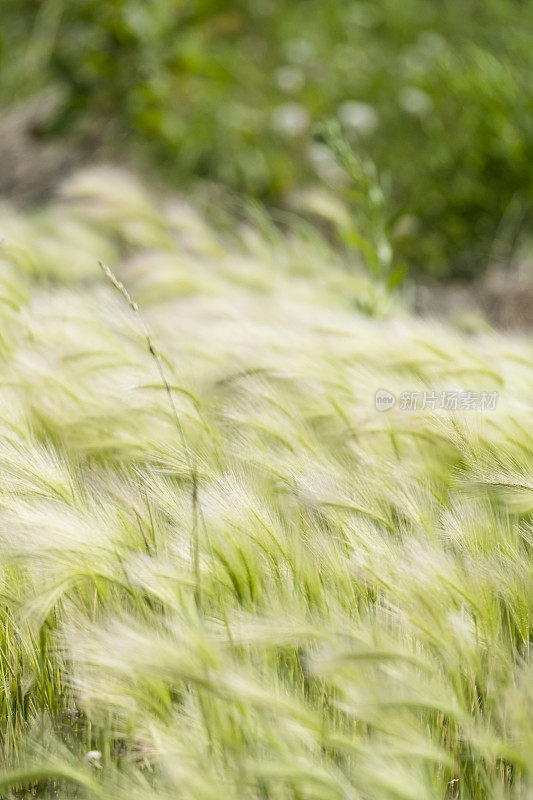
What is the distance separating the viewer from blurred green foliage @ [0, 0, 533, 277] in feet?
9.75

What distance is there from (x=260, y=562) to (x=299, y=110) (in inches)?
98.8

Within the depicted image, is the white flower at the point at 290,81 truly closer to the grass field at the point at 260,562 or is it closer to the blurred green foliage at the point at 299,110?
the blurred green foliage at the point at 299,110

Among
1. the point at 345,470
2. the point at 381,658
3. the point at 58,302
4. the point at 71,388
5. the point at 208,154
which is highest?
the point at 208,154

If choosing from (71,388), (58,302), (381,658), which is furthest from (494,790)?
(58,302)

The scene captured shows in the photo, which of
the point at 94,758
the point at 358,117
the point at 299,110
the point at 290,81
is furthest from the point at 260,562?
the point at 290,81

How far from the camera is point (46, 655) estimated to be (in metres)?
1.03

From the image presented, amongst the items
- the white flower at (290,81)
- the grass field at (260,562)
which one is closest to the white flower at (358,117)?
the white flower at (290,81)

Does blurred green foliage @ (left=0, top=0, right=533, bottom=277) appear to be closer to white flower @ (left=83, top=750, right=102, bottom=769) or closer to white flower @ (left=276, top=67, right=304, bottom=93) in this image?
white flower @ (left=276, top=67, right=304, bottom=93)

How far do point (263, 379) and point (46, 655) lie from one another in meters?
0.58

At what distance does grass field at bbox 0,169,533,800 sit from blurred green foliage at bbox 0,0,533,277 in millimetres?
1524

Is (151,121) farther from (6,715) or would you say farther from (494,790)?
(494,790)

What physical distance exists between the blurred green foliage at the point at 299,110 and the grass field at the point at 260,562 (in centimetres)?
152

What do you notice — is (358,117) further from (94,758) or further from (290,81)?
(94,758)

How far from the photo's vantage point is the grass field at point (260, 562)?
847 mm
